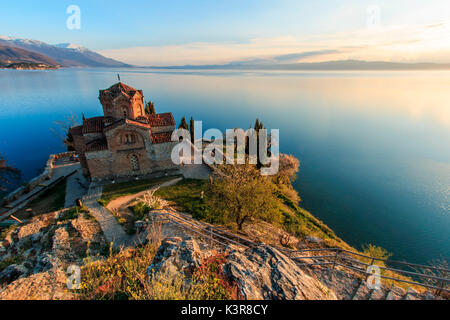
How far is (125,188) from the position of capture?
69.5ft

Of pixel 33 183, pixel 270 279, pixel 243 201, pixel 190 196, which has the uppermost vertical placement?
pixel 270 279

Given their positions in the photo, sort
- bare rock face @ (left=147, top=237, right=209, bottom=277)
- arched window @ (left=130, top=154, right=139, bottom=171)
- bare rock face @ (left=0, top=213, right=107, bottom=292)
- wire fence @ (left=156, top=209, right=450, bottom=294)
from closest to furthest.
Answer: bare rock face @ (left=147, top=237, right=209, bottom=277) < wire fence @ (left=156, top=209, right=450, bottom=294) < bare rock face @ (left=0, top=213, right=107, bottom=292) < arched window @ (left=130, top=154, right=139, bottom=171)

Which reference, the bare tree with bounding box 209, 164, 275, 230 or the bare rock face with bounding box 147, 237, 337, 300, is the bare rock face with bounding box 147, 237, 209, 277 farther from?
the bare tree with bounding box 209, 164, 275, 230

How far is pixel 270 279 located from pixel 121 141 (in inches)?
807

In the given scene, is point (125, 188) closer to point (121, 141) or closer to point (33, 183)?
point (121, 141)

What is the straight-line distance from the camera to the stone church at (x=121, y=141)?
69.7ft

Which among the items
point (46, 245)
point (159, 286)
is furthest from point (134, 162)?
point (159, 286)

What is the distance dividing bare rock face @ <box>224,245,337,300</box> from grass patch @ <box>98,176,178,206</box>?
16024 millimetres

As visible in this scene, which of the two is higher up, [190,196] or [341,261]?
[190,196]

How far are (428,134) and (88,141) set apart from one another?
3176 inches

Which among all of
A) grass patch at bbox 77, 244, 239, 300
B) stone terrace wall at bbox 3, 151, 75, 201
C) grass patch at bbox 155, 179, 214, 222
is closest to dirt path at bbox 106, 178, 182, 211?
grass patch at bbox 155, 179, 214, 222

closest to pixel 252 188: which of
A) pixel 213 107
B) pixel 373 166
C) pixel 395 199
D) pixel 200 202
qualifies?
pixel 200 202

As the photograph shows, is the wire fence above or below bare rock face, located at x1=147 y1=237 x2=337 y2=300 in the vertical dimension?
below

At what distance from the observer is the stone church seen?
836 inches
